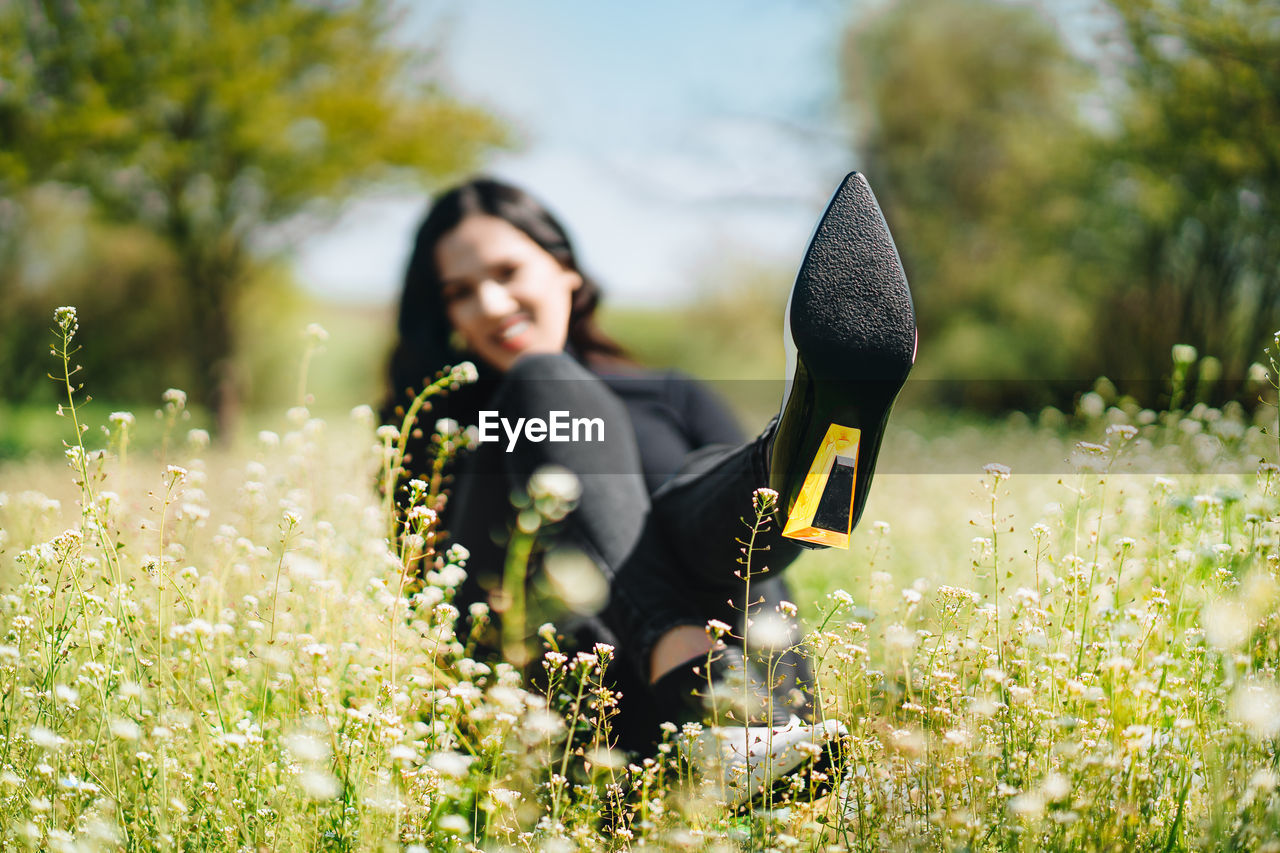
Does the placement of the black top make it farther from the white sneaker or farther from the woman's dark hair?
the white sneaker

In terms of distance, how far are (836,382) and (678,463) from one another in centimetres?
105

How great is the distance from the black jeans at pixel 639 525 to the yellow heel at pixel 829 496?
5 cm

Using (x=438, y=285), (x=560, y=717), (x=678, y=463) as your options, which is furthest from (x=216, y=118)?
(x=560, y=717)

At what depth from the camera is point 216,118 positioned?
30.8 feet

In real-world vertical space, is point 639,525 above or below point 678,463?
below

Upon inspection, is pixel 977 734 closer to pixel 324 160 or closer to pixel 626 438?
pixel 626 438

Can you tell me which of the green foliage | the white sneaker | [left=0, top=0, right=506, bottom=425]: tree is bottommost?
the white sneaker

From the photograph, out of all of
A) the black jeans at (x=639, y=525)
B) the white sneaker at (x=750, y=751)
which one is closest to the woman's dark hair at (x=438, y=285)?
the black jeans at (x=639, y=525)

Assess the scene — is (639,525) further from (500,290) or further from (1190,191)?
(1190,191)

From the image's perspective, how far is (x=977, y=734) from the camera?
1.43m

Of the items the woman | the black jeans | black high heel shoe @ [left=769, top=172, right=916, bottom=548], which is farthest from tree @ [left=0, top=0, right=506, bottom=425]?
black high heel shoe @ [left=769, top=172, right=916, bottom=548]

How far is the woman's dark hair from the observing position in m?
2.77

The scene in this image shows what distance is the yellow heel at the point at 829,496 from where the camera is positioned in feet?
4.87

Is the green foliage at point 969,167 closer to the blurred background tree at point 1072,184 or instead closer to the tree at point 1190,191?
the blurred background tree at point 1072,184
